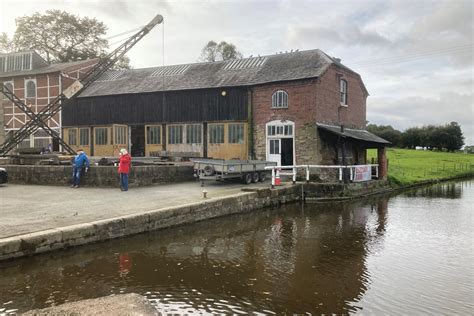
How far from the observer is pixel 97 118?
27.0 meters

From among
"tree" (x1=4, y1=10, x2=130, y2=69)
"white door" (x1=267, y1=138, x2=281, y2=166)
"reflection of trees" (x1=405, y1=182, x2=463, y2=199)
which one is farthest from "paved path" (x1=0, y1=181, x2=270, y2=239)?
"tree" (x1=4, y1=10, x2=130, y2=69)

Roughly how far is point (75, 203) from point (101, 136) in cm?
1709

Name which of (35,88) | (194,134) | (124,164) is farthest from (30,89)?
(124,164)

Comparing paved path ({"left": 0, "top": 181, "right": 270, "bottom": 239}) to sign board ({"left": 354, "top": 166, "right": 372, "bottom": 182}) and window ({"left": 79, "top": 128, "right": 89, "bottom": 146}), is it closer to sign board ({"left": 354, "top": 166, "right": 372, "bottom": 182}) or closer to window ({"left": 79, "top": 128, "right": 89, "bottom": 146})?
sign board ({"left": 354, "top": 166, "right": 372, "bottom": 182})

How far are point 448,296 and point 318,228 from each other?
17.5 ft

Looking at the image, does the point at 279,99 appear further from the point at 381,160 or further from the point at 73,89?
the point at 73,89

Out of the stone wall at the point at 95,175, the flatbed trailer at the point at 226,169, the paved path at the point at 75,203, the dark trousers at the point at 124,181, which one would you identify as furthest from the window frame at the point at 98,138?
the dark trousers at the point at 124,181

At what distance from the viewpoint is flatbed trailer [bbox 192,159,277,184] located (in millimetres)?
16547

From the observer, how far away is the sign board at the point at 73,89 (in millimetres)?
26828

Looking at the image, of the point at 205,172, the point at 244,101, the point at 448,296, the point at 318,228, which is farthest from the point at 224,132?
the point at 448,296

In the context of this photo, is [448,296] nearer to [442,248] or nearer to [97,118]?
[442,248]

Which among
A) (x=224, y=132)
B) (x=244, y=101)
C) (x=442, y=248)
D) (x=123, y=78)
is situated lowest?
(x=442, y=248)

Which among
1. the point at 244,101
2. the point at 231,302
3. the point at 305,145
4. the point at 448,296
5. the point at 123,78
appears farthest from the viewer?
the point at 123,78

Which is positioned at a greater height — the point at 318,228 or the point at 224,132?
the point at 224,132
